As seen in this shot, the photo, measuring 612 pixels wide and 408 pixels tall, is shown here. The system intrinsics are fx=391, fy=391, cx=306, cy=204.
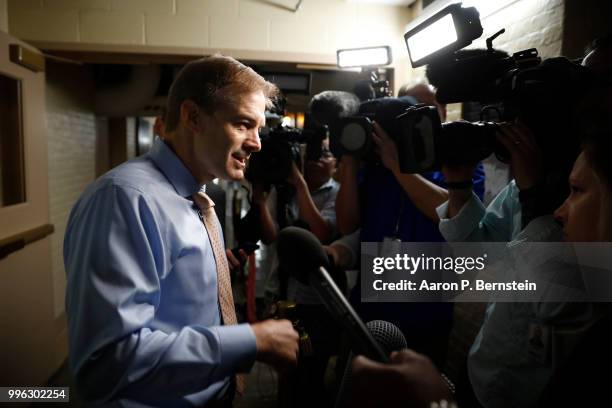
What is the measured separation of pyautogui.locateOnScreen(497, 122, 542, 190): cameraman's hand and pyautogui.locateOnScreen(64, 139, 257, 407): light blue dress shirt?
760 millimetres

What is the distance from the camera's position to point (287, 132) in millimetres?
1777

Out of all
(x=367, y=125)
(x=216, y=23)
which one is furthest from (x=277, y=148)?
(x=216, y=23)

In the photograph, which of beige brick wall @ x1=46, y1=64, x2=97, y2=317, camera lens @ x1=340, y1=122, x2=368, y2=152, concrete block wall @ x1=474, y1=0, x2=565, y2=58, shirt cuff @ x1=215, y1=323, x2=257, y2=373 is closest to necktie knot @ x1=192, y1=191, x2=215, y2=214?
shirt cuff @ x1=215, y1=323, x2=257, y2=373

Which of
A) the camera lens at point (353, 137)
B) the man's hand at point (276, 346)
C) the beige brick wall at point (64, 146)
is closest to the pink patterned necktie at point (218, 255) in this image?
the man's hand at point (276, 346)

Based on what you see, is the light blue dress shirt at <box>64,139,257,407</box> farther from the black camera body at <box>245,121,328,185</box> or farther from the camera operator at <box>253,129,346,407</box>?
the camera operator at <box>253,129,346,407</box>

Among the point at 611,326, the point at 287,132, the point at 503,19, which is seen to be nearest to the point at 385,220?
the point at 287,132

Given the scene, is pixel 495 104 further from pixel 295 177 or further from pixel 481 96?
pixel 295 177

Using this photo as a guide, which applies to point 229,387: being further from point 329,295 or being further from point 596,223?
point 596,223

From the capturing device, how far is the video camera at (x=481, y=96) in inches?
34.6

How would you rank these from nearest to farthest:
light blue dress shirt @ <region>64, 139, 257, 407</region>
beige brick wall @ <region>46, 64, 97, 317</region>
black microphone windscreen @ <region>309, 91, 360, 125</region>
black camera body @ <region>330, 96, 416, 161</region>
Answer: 1. light blue dress shirt @ <region>64, 139, 257, 407</region>
2. black camera body @ <region>330, 96, 416, 161</region>
3. black microphone windscreen @ <region>309, 91, 360, 125</region>
4. beige brick wall @ <region>46, 64, 97, 317</region>

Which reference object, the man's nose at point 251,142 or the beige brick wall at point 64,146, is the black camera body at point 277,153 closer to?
the man's nose at point 251,142

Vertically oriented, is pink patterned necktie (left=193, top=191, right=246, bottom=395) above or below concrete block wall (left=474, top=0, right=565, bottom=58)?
below

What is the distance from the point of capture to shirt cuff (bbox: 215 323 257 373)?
823 millimetres

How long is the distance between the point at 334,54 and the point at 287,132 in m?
1.42
